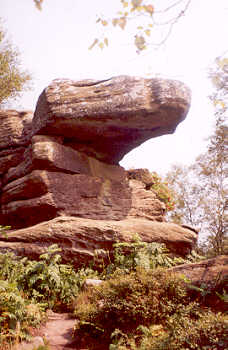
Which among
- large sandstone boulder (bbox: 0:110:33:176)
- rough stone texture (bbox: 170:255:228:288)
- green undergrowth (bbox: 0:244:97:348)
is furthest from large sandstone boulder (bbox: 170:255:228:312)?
large sandstone boulder (bbox: 0:110:33:176)

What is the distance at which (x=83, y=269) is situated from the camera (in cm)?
802

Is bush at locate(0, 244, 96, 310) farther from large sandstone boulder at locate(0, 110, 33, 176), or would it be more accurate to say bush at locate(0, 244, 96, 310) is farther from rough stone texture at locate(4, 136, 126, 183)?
large sandstone boulder at locate(0, 110, 33, 176)

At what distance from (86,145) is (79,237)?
5.06 meters

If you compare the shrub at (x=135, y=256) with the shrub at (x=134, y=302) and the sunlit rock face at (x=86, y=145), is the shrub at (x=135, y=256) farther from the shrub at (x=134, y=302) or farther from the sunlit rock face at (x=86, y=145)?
the sunlit rock face at (x=86, y=145)

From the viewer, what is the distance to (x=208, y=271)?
229 inches

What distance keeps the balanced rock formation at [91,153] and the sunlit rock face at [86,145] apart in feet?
0.12

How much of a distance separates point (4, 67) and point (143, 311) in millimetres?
18766

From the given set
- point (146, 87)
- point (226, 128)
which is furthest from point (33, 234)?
point (226, 128)

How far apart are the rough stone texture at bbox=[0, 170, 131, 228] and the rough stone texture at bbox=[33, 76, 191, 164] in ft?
6.32

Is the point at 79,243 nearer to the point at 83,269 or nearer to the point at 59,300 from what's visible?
the point at 83,269

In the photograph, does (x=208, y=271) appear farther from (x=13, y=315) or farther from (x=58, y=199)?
(x=58, y=199)

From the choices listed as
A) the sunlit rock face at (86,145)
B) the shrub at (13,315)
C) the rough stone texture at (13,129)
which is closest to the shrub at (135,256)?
the sunlit rock face at (86,145)

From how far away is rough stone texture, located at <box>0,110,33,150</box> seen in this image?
1328 centimetres

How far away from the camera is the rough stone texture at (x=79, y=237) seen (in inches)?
328
